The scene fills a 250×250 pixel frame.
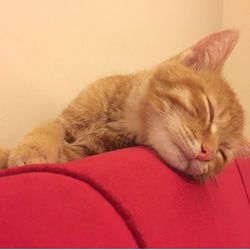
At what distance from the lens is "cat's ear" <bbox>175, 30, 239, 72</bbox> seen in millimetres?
1186

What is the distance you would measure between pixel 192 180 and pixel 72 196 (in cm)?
46

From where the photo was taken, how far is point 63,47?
133 centimetres

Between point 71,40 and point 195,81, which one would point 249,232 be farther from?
point 71,40

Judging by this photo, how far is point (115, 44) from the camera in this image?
1.55m

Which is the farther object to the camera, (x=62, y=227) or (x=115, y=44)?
(x=115, y=44)

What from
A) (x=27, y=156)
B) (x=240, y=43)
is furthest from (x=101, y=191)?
(x=240, y=43)

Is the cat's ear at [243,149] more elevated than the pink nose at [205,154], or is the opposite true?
the pink nose at [205,154]

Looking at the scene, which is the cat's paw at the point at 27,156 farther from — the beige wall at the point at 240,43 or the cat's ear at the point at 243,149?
the beige wall at the point at 240,43

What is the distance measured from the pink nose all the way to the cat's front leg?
0.34 meters

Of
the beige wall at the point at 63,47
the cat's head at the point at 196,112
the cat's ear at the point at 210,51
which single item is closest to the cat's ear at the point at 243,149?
the cat's head at the point at 196,112

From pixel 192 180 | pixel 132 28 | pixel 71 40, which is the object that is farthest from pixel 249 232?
pixel 132 28

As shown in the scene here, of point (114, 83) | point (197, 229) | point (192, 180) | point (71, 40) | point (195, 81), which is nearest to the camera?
point (197, 229)

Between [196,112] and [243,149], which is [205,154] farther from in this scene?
[243,149]

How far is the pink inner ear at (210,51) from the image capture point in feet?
3.89
